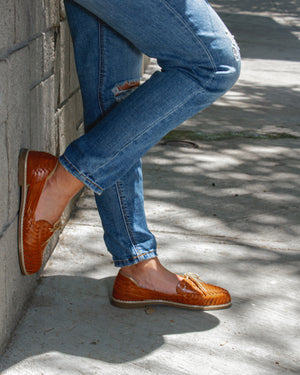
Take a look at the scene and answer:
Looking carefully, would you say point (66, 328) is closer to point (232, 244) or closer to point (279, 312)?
point (279, 312)

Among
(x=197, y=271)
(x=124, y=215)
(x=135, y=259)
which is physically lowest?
(x=197, y=271)

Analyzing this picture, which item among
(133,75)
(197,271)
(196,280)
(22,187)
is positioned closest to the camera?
(22,187)

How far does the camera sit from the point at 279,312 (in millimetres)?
2334

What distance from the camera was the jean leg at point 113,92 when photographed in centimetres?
204

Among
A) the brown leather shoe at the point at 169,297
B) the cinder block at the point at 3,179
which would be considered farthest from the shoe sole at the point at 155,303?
the cinder block at the point at 3,179

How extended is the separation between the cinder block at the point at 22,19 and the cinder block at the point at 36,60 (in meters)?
0.10

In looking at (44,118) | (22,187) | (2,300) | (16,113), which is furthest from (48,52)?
(2,300)

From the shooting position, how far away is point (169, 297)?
2316 mm

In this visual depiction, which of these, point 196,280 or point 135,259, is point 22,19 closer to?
point 135,259

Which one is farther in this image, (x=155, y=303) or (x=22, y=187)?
(x=155, y=303)

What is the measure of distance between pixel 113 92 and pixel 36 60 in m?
0.35

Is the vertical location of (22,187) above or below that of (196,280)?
above

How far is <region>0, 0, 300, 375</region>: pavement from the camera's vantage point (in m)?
1.98

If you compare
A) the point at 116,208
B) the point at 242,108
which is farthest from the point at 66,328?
the point at 242,108
